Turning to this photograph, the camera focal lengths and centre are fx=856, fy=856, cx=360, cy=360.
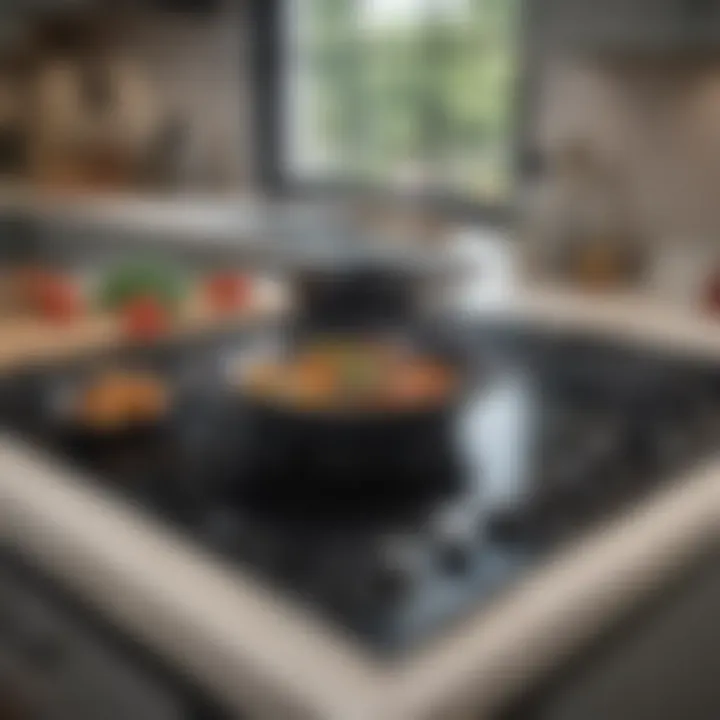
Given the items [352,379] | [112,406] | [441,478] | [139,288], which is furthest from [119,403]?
[139,288]

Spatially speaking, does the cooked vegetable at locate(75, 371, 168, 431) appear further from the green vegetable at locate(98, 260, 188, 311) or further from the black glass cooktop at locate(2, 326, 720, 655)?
the green vegetable at locate(98, 260, 188, 311)

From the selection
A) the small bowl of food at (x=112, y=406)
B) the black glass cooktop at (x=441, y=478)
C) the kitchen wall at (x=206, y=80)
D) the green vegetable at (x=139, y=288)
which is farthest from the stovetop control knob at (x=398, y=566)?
the kitchen wall at (x=206, y=80)

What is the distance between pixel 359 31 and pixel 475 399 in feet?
3.56

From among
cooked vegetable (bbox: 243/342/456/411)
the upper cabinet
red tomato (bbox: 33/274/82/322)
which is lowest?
red tomato (bbox: 33/274/82/322)

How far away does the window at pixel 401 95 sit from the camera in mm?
1466

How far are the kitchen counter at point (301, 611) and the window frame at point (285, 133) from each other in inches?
33.9

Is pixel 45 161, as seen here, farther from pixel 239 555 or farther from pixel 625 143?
pixel 239 555

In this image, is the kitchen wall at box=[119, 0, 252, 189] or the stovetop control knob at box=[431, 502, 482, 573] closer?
the stovetop control knob at box=[431, 502, 482, 573]

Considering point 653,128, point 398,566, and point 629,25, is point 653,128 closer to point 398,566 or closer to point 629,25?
point 629,25

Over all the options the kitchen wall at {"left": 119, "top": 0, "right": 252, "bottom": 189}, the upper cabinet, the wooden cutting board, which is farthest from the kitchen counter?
the kitchen wall at {"left": 119, "top": 0, "right": 252, "bottom": 189}

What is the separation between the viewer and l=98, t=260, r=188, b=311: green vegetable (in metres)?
1.25

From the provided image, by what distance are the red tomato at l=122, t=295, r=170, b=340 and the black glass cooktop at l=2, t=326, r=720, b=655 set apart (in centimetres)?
8

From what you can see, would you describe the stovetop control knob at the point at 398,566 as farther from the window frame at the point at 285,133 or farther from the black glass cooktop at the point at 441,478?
the window frame at the point at 285,133

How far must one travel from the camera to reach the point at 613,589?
0.54 m
